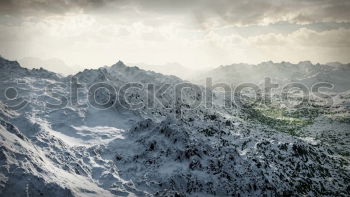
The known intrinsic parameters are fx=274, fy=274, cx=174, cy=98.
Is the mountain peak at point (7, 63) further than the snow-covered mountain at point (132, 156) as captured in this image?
Yes

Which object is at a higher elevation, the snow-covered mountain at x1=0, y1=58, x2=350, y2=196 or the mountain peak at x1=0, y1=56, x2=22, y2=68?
the mountain peak at x1=0, y1=56, x2=22, y2=68


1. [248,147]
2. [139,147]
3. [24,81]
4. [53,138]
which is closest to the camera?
[53,138]

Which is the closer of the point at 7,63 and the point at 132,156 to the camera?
the point at 132,156

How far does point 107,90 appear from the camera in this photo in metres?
83.1

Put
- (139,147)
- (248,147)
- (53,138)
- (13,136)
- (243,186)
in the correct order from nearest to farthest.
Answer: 1. (13,136)
2. (243,186)
3. (53,138)
4. (139,147)
5. (248,147)

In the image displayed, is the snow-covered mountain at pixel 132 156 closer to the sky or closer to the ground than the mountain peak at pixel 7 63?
closer to the ground

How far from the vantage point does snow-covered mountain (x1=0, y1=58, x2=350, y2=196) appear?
40.1 metres

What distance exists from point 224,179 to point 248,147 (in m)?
14.9

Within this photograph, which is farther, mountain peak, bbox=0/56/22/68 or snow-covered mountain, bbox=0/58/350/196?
mountain peak, bbox=0/56/22/68

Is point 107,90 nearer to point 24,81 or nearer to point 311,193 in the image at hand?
point 24,81

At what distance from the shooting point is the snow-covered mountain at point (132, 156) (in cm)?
4009

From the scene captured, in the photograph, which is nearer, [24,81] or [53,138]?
[53,138]

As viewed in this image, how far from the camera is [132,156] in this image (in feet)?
173

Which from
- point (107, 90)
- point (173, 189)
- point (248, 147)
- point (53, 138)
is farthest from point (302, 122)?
point (53, 138)
